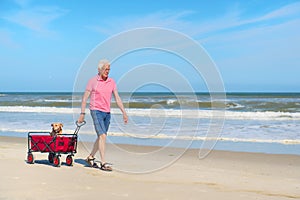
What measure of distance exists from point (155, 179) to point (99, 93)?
1.65m

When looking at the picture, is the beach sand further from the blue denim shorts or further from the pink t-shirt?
the pink t-shirt

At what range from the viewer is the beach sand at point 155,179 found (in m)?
4.73

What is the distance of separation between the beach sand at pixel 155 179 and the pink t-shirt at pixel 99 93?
1.03 m

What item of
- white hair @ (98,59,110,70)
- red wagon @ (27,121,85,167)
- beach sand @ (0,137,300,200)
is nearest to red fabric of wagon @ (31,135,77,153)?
red wagon @ (27,121,85,167)

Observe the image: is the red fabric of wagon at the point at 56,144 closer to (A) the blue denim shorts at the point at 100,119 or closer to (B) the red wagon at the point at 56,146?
(B) the red wagon at the point at 56,146

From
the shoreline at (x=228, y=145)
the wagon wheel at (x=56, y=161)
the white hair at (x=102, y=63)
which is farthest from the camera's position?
the shoreline at (x=228, y=145)

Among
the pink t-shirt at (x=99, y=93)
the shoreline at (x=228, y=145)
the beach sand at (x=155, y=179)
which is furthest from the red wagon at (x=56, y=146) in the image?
the shoreline at (x=228, y=145)

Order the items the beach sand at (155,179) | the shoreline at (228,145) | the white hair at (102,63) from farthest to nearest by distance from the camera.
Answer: the shoreline at (228,145), the white hair at (102,63), the beach sand at (155,179)

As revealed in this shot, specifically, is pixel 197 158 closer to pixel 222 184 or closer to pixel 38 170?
pixel 222 184

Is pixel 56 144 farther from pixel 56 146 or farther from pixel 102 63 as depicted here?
pixel 102 63

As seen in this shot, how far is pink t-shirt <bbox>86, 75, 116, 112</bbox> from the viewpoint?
625cm

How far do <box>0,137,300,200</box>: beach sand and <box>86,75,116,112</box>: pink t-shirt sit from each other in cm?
103

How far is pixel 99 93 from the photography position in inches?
246

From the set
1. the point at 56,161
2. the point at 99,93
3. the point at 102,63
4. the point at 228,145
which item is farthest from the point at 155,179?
the point at 228,145
